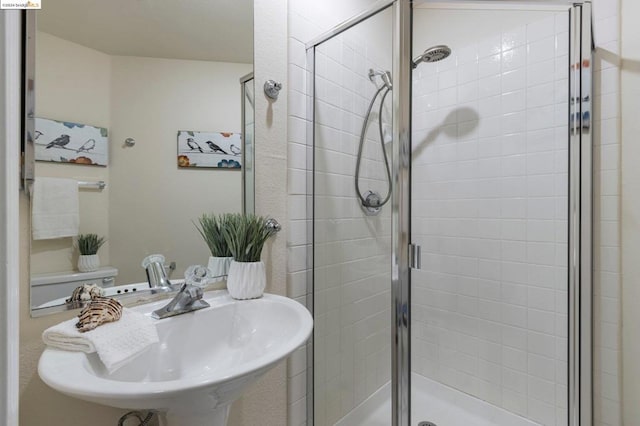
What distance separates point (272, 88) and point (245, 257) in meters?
0.65

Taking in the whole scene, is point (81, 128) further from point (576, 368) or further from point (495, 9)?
point (576, 368)

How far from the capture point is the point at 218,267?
113 centimetres

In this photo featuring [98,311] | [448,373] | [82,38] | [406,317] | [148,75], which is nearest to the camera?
[98,311]

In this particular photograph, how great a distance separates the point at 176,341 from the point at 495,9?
178 cm

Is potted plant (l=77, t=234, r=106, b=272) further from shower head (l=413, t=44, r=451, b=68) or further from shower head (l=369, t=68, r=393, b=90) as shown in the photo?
shower head (l=413, t=44, r=451, b=68)

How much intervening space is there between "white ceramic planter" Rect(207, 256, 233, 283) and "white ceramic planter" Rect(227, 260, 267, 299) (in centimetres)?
7

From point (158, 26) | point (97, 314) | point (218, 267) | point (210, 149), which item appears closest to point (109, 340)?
point (97, 314)

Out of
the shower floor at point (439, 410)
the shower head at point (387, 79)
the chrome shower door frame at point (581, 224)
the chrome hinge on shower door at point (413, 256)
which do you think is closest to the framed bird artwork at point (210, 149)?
the shower head at point (387, 79)

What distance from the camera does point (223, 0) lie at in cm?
114

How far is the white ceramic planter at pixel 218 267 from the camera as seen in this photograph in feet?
3.69

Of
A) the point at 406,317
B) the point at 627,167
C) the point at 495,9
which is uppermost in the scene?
the point at 495,9

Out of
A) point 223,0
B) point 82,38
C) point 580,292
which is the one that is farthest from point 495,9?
point 82,38

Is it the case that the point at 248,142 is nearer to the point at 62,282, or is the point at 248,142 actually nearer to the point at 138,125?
the point at 138,125

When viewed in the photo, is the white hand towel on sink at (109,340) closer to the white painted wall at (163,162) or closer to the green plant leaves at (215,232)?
the white painted wall at (163,162)
